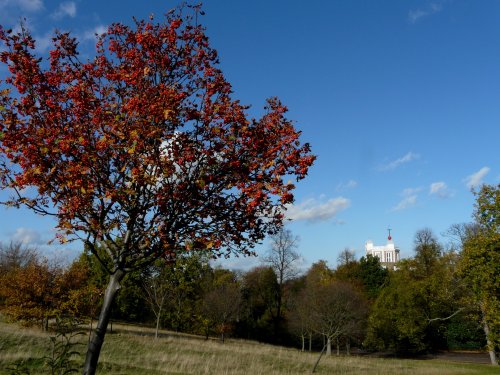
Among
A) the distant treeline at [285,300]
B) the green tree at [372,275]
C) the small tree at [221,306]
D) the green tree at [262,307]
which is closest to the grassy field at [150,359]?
the distant treeline at [285,300]

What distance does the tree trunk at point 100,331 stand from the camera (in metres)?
6.44

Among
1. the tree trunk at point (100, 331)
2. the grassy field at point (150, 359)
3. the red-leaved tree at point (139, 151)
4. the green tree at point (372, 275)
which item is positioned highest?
the green tree at point (372, 275)

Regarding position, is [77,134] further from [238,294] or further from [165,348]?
[238,294]

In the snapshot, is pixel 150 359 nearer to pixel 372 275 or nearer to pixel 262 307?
pixel 262 307

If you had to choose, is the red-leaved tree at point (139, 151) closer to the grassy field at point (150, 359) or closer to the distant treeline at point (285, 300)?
the grassy field at point (150, 359)

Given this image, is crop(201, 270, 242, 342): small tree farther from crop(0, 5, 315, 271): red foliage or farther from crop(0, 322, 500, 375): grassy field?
crop(0, 5, 315, 271): red foliage

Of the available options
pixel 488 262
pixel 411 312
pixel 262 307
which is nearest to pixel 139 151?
pixel 488 262

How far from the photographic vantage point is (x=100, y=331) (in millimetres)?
6555

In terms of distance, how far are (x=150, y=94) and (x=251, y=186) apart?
2115 mm

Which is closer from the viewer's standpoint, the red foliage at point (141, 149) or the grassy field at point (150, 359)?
the red foliage at point (141, 149)

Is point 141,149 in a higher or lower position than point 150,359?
higher

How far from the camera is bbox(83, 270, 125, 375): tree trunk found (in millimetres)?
6438

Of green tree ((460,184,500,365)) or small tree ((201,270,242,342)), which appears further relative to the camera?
small tree ((201,270,242,342))

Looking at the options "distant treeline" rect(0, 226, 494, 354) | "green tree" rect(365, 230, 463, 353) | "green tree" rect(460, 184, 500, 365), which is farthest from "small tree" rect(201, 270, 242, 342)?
"green tree" rect(460, 184, 500, 365)
